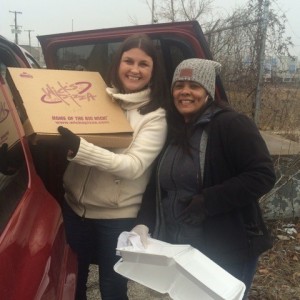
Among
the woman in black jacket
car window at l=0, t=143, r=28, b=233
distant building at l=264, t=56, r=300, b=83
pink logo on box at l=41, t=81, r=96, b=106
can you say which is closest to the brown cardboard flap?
pink logo on box at l=41, t=81, r=96, b=106

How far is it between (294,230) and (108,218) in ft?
8.49

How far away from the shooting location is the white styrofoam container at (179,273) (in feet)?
4.95

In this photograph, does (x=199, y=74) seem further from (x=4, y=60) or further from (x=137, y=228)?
(x=4, y=60)

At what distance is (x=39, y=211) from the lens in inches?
62.9

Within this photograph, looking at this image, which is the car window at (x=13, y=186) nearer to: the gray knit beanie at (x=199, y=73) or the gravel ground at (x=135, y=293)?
the gray knit beanie at (x=199, y=73)

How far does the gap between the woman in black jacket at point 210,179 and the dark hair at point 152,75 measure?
3.4 inches

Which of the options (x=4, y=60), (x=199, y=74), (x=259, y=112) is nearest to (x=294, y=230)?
(x=259, y=112)

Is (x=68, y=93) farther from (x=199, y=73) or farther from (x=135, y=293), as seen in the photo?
(x=135, y=293)

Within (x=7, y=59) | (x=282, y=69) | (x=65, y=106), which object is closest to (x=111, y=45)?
(x=7, y=59)

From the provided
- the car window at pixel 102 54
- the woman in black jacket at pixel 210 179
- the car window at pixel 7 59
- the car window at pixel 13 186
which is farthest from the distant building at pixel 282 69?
the car window at pixel 13 186

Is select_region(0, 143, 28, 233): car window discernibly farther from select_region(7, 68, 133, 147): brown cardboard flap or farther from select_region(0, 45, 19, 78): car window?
select_region(0, 45, 19, 78): car window

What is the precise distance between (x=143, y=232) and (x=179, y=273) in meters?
0.34

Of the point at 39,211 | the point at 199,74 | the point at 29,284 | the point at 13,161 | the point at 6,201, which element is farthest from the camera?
the point at 199,74

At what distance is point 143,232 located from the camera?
1.89 meters
